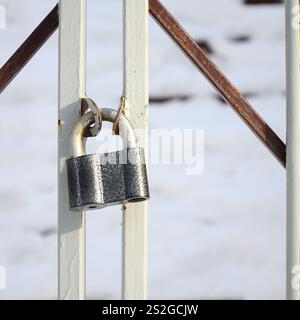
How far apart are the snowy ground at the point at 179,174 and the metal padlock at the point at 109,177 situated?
62 cm

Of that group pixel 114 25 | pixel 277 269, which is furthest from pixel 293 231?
pixel 114 25

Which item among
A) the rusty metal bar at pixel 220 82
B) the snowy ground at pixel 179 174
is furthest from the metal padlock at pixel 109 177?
the snowy ground at pixel 179 174

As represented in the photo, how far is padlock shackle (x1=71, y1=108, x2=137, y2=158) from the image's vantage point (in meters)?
1.77

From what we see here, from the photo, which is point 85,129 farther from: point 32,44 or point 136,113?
point 32,44

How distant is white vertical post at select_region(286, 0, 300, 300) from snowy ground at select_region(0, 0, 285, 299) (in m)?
0.52

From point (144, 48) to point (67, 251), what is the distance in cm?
39

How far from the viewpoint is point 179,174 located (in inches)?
95.3

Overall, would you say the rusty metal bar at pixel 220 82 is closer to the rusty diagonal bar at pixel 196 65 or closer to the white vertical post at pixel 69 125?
the rusty diagonal bar at pixel 196 65

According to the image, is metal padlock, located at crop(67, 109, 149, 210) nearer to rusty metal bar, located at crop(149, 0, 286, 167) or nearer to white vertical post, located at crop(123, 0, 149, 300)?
white vertical post, located at crop(123, 0, 149, 300)

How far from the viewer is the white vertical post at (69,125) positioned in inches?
71.1

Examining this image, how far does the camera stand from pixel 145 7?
5.98 feet

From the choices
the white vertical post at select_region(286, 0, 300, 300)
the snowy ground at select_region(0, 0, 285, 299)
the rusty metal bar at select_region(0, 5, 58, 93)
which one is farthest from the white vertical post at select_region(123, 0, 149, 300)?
the snowy ground at select_region(0, 0, 285, 299)

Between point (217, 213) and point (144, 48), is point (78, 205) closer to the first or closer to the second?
point (144, 48)

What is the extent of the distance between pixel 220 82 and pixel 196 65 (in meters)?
0.05
